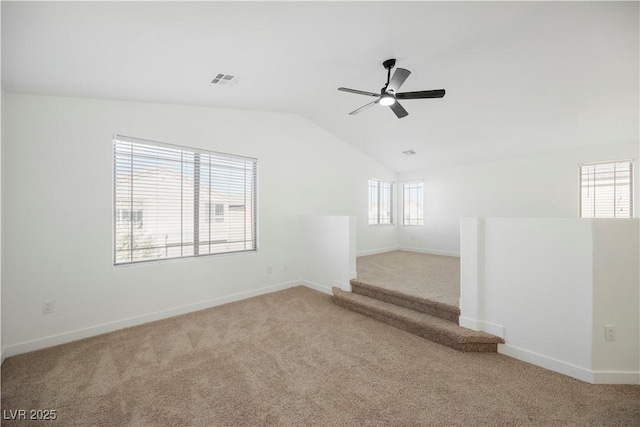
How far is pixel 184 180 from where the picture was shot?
11.8 ft

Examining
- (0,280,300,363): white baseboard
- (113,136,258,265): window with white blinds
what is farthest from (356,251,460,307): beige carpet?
(113,136,258,265): window with white blinds

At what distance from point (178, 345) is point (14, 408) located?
1.12 metres

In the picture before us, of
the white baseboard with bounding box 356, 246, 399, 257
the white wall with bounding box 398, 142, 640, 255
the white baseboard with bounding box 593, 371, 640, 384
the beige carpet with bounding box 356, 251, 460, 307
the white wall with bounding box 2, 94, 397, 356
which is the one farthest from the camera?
the white baseboard with bounding box 356, 246, 399, 257

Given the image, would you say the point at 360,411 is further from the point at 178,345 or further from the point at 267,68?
the point at 267,68

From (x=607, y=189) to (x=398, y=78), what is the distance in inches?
201

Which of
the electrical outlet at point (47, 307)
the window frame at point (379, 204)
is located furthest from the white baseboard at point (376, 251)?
the electrical outlet at point (47, 307)

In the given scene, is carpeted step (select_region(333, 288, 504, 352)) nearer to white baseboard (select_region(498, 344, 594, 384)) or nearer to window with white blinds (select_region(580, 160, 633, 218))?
white baseboard (select_region(498, 344, 594, 384))

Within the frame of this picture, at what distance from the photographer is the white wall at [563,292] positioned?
7.00 feet

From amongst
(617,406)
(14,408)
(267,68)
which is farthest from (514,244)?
(14,408)

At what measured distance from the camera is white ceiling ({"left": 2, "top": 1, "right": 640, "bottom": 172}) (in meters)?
1.83

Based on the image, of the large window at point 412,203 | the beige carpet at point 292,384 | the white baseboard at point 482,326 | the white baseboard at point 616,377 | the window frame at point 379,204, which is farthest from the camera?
the large window at point 412,203

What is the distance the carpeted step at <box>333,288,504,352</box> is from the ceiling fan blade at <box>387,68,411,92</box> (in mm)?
2658

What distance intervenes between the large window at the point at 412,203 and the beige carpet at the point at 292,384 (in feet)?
16.1

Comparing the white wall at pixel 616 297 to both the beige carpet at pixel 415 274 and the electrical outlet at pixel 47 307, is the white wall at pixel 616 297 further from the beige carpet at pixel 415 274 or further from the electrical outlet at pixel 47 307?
the electrical outlet at pixel 47 307
